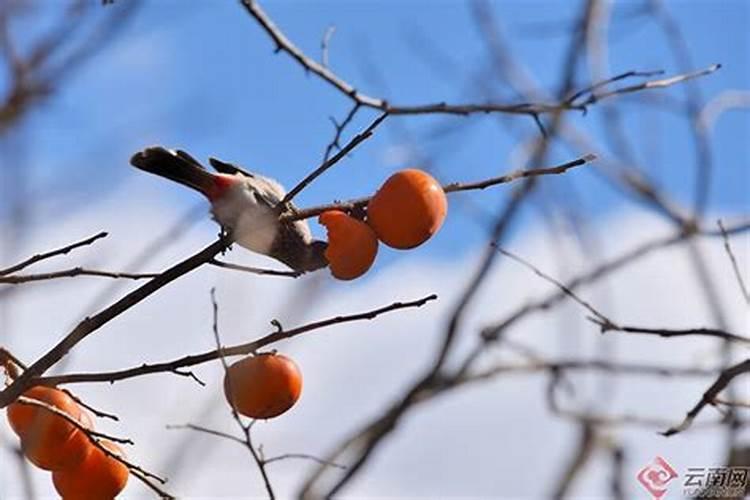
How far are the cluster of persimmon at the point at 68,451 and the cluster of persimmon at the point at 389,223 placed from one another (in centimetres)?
32

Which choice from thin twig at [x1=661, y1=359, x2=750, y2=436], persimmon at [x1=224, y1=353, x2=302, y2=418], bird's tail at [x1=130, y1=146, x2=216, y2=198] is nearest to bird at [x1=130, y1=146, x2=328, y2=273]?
bird's tail at [x1=130, y1=146, x2=216, y2=198]

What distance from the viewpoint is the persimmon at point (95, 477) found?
1617 millimetres

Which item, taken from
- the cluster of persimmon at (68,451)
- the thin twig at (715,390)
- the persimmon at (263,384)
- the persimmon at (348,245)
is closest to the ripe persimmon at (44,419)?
the cluster of persimmon at (68,451)

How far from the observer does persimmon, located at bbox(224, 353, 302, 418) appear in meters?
1.59

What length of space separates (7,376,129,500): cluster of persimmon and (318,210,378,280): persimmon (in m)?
0.32

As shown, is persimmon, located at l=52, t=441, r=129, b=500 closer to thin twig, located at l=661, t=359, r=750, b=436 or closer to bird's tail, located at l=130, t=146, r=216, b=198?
bird's tail, located at l=130, t=146, r=216, b=198

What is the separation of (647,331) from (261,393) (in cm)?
64

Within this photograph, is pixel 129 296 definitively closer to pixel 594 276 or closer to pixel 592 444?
pixel 594 276

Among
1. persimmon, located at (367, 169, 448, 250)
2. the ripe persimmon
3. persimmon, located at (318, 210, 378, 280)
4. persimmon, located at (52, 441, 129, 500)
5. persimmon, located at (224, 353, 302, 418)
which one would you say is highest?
persimmon, located at (367, 169, 448, 250)

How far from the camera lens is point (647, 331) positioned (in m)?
1.99

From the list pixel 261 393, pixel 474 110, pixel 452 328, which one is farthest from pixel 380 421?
pixel 261 393

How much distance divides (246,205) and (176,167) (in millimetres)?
113

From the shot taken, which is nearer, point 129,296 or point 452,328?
point 129,296

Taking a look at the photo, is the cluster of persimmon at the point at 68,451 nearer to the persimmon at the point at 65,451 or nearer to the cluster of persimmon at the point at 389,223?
the persimmon at the point at 65,451
